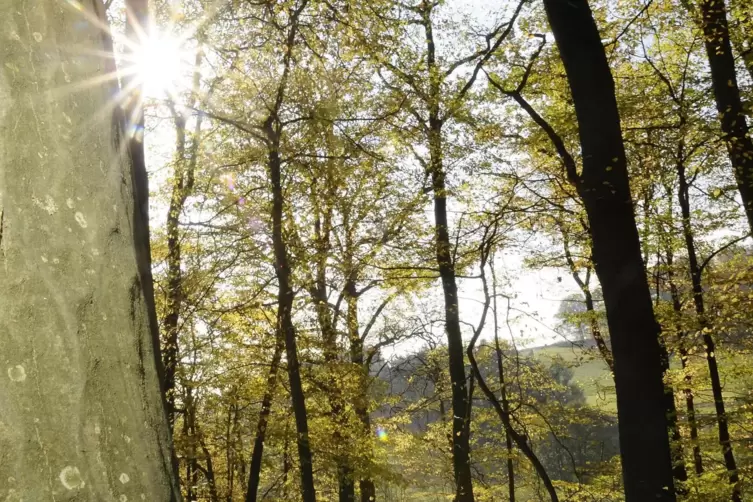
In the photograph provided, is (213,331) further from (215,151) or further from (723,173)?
(723,173)

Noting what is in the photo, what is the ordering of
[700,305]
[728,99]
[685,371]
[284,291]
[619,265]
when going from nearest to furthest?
[619,265], [728,99], [284,291], [700,305], [685,371]

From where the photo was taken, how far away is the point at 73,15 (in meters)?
1.03

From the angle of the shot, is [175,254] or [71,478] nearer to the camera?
[71,478]

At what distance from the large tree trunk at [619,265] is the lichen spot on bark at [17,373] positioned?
3.92 metres

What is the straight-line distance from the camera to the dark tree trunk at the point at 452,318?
1102 cm

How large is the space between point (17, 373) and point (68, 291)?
0.48ft

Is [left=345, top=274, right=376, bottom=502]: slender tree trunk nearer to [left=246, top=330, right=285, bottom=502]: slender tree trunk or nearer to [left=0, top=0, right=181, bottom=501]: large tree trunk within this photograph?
[left=246, top=330, right=285, bottom=502]: slender tree trunk

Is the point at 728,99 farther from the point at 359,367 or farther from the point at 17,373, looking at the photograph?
the point at 17,373

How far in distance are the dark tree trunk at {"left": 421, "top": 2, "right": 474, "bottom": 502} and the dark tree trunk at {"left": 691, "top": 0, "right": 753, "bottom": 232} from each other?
5.00m

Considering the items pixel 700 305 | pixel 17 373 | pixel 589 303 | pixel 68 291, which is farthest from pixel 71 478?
pixel 589 303

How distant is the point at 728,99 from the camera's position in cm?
670

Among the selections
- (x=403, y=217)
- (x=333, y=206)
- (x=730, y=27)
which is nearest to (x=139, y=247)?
(x=333, y=206)

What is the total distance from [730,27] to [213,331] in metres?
9.65

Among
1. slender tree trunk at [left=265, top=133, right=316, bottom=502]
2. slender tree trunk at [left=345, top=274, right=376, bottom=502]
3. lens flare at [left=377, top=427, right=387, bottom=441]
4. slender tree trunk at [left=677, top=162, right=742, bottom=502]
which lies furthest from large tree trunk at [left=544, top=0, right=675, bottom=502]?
lens flare at [left=377, top=427, right=387, bottom=441]
